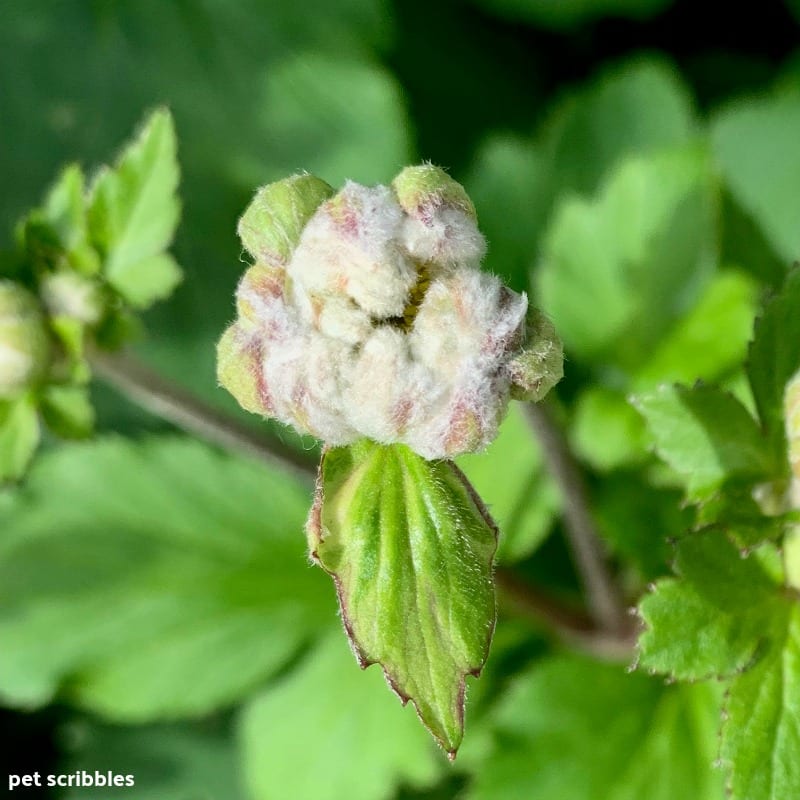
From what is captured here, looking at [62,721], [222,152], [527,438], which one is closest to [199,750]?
[62,721]

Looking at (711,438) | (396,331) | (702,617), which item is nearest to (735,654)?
(702,617)

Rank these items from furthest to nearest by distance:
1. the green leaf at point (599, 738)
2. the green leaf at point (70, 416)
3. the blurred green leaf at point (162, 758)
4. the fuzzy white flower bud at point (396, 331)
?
the blurred green leaf at point (162, 758) < the green leaf at point (599, 738) < the green leaf at point (70, 416) < the fuzzy white flower bud at point (396, 331)

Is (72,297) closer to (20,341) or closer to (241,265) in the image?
(20,341)

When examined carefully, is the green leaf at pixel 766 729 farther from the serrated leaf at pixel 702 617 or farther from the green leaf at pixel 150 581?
the green leaf at pixel 150 581

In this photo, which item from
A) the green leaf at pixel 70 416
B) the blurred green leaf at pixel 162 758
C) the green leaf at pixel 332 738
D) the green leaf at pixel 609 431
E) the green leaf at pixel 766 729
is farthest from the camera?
the blurred green leaf at pixel 162 758

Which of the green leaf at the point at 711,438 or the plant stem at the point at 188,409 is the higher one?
the plant stem at the point at 188,409

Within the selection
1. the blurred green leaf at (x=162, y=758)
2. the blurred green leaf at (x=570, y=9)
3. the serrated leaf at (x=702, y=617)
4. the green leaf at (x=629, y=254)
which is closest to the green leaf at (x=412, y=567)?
the serrated leaf at (x=702, y=617)

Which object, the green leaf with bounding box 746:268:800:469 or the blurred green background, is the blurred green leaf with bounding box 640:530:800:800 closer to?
the green leaf with bounding box 746:268:800:469
